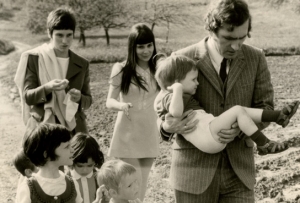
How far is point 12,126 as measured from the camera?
23.4 ft

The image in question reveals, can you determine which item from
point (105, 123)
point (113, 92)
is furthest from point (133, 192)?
point (105, 123)

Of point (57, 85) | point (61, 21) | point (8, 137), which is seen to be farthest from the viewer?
point (8, 137)

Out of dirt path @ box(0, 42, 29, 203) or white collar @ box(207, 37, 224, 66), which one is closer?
white collar @ box(207, 37, 224, 66)

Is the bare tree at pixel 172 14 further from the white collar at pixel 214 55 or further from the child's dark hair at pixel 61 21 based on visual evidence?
the white collar at pixel 214 55

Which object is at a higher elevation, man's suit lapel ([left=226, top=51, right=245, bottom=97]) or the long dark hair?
man's suit lapel ([left=226, top=51, right=245, bottom=97])

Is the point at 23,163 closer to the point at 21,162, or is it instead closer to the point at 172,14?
the point at 21,162

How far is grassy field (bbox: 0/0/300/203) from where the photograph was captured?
5.47m

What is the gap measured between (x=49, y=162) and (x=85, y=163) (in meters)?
0.57

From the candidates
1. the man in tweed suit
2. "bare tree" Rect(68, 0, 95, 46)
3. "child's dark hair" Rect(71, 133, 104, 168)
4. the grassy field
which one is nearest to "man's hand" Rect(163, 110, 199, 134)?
the man in tweed suit

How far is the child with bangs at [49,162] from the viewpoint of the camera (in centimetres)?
311

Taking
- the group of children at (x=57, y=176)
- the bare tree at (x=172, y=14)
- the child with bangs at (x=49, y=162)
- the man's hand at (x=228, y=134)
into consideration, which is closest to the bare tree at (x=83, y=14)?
the bare tree at (x=172, y=14)

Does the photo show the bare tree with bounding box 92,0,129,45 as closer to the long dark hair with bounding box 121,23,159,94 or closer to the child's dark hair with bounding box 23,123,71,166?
the long dark hair with bounding box 121,23,159,94

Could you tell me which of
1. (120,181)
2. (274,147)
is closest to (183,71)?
(274,147)

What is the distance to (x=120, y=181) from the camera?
333 centimetres
